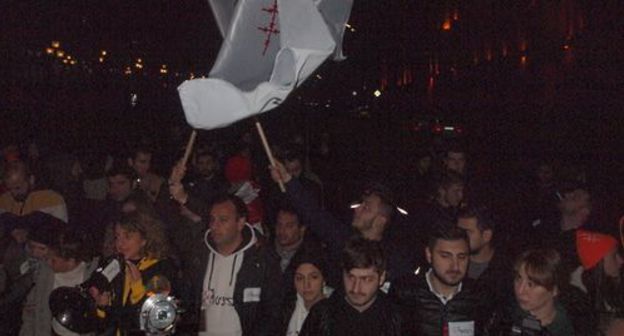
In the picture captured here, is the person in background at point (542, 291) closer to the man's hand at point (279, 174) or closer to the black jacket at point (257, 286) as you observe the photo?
the black jacket at point (257, 286)

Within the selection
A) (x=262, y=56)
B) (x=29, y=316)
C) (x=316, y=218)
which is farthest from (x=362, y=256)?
(x=29, y=316)

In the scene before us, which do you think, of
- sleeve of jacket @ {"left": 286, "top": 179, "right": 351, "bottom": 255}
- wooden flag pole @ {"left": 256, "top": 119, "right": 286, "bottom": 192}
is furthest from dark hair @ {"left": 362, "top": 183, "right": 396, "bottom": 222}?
wooden flag pole @ {"left": 256, "top": 119, "right": 286, "bottom": 192}

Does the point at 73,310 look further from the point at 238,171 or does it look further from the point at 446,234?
the point at 238,171

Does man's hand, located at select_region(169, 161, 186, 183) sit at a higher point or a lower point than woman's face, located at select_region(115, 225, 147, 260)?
higher

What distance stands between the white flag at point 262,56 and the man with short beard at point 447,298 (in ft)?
4.64

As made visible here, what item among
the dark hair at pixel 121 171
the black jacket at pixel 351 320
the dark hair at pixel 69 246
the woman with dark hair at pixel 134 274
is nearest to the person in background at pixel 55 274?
the dark hair at pixel 69 246

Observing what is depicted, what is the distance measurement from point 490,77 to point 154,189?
24172 mm

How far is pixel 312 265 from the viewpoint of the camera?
582 cm

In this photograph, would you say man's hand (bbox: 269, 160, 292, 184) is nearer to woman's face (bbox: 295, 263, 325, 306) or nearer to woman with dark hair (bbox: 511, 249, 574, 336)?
woman's face (bbox: 295, 263, 325, 306)

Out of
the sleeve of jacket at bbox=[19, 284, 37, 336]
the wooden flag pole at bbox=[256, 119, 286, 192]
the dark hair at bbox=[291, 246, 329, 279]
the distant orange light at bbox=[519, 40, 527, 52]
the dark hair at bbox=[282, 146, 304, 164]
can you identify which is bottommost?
the sleeve of jacket at bbox=[19, 284, 37, 336]

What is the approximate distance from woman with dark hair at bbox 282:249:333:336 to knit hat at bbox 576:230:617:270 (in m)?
1.79

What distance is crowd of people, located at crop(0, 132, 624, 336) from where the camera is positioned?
516 centimetres

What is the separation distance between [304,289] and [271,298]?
1.53ft

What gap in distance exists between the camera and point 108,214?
8828mm
